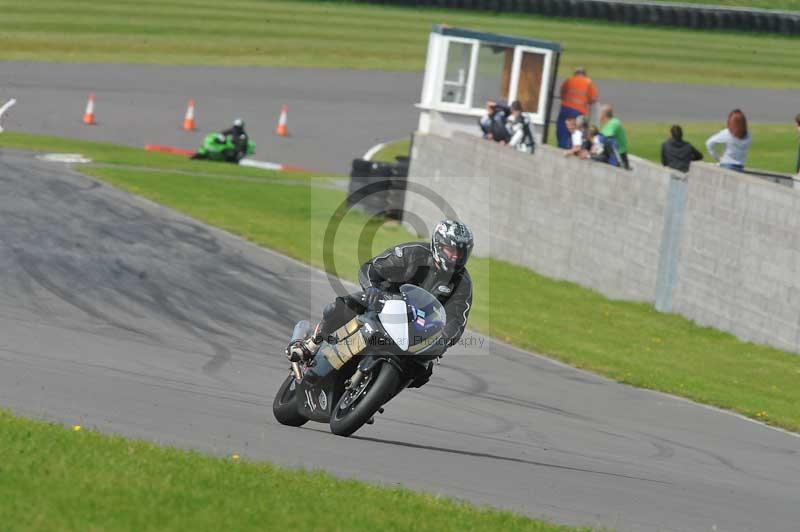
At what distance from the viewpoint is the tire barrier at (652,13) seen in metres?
43.5

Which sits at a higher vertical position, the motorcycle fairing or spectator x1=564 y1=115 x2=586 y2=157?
spectator x1=564 y1=115 x2=586 y2=157

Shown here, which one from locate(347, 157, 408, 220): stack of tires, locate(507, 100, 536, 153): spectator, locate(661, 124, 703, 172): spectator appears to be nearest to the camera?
locate(661, 124, 703, 172): spectator

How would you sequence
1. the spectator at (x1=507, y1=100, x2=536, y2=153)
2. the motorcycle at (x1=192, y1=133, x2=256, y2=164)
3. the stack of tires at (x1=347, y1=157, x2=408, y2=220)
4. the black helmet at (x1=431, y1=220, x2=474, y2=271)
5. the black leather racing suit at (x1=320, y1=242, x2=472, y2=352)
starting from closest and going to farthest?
the black helmet at (x1=431, y1=220, x2=474, y2=271), the black leather racing suit at (x1=320, y1=242, x2=472, y2=352), the spectator at (x1=507, y1=100, x2=536, y2=153), the stack of tires at (x1=347, y1=157, x2=408, y2=220), the motorcycle at (x1=192, y1=133, x2=256, y2=164)

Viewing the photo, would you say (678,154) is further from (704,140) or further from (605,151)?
(704,140)

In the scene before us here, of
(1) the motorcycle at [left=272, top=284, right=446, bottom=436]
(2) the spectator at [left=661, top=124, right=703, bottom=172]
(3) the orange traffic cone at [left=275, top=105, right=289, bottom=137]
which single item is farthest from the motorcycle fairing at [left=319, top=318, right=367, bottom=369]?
(3) the orange traffic cone at [left=275, top=105, right=289, bottom=137]

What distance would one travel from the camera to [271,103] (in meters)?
38.4

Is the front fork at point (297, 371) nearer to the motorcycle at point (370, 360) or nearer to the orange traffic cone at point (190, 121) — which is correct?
the motorcycle at point (370, 360)

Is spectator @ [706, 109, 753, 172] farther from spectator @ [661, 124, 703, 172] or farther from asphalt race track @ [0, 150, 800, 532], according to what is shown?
asphalt race track @ [0, 150, 800, 532]

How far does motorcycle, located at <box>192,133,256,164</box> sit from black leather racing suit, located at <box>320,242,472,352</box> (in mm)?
21267

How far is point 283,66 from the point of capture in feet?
147

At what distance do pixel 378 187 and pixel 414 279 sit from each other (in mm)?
17014

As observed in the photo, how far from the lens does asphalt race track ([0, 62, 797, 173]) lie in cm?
3341

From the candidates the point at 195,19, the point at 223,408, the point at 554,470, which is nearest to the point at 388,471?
the point at 554,470

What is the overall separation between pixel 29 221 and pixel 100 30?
28328 millimetres
